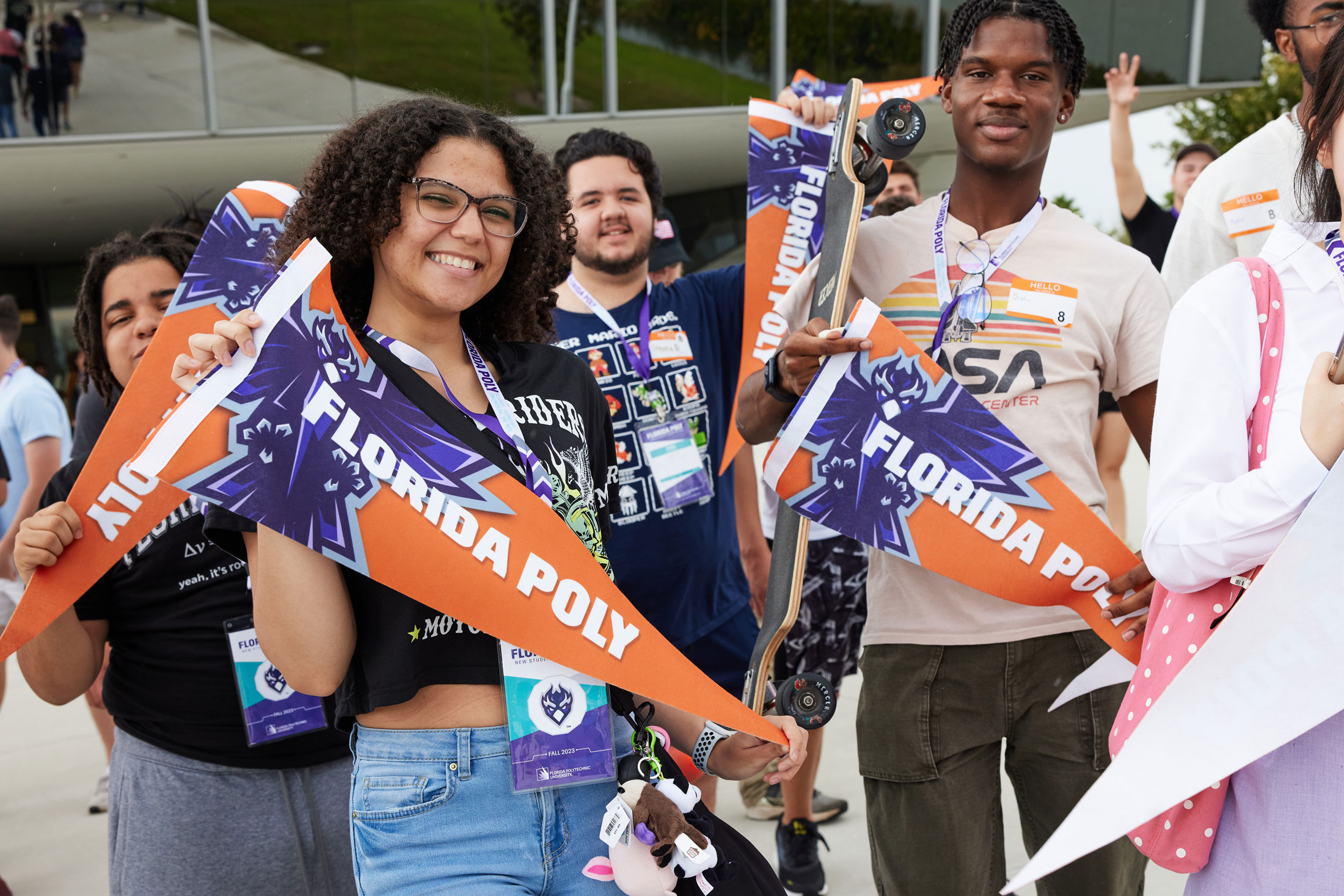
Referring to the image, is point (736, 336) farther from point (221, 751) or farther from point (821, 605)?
point (221, 751)

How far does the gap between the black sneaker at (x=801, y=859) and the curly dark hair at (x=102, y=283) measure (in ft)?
7.99

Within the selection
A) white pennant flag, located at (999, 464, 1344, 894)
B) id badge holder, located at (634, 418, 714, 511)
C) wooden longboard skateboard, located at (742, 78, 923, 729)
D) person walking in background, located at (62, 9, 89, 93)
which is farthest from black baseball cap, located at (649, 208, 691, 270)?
person walking in background, located at (62, 9, 89, 93)

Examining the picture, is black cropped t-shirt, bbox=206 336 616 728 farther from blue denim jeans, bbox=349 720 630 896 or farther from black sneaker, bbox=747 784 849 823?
black sneaker, bbox=747 784 849 823

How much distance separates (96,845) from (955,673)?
3.57m

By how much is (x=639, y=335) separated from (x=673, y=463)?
0.40m

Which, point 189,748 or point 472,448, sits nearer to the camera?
point 472,448

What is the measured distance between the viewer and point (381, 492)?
158 centimetres

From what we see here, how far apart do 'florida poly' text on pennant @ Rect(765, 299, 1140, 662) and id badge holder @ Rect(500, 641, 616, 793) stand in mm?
688

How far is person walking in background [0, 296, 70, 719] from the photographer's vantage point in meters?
4.54

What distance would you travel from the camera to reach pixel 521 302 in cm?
203

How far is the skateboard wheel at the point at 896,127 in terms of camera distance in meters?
2.16

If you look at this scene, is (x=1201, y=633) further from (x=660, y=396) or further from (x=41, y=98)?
(x=41, y=98)

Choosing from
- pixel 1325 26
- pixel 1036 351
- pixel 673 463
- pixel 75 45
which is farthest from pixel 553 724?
pixel 75 45

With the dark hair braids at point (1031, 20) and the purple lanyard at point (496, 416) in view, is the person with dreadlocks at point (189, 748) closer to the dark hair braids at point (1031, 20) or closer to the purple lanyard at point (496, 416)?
the purple lanyard at point (496, 416)
